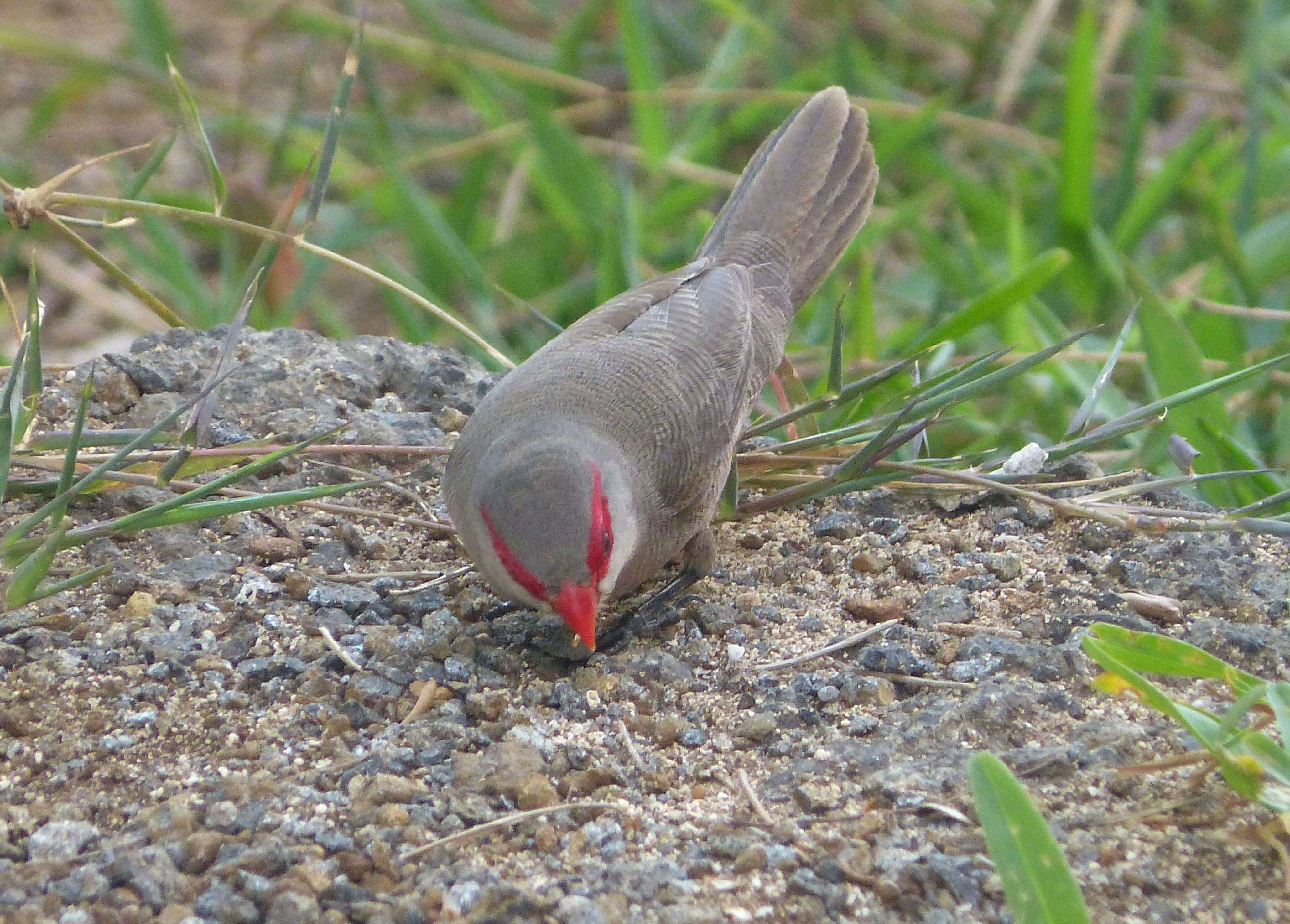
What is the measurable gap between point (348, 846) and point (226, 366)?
5.36 feet

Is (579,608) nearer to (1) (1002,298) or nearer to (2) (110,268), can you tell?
(2) (110,268)

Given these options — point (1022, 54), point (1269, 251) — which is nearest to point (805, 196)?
point (1269, 251)

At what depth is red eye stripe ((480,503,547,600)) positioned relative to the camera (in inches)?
121

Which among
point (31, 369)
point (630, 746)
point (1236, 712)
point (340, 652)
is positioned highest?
point (1236, 712)

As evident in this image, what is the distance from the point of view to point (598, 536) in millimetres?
3100

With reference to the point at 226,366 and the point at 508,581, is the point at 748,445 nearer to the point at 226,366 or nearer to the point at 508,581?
the point at 508,581

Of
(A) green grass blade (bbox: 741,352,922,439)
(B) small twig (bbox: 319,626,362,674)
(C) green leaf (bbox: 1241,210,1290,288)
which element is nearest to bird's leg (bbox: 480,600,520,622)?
(B) small twig (bbox: 319,626,362,674)

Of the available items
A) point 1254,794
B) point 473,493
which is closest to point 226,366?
point 473,493

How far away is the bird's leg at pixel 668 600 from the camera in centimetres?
332

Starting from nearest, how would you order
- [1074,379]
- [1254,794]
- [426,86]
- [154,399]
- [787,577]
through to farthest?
1. [1254,794]
2. [787,577]
3. [154,399]
4. [1074,379]
5. [426,86]

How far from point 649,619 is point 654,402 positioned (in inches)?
22.7

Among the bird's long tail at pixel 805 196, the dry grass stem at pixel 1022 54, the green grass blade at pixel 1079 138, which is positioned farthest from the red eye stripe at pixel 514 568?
the dry grass stem at pixel 1022 54

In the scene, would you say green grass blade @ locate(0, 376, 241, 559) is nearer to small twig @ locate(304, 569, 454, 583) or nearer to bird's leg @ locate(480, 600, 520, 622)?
small twig @ locate(304, 569, 454, 583)

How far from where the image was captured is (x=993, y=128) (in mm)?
6680
